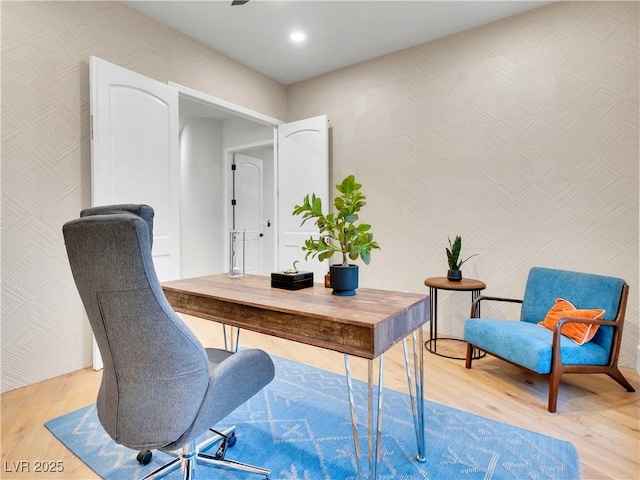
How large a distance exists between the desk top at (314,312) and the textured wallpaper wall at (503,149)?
6.44ft

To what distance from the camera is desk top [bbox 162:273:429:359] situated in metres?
1.22

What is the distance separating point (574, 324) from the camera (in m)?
2.27

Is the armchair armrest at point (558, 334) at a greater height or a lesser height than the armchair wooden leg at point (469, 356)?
greater

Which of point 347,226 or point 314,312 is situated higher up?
point 347,226

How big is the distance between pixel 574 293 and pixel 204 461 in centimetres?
252

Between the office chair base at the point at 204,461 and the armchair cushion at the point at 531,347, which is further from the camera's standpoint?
the armchair cushion at the point at 531,347

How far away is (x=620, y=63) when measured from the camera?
2656 mm

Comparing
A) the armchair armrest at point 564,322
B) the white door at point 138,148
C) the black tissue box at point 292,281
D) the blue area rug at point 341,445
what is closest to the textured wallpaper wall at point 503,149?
the armchair armrest at point 564,322

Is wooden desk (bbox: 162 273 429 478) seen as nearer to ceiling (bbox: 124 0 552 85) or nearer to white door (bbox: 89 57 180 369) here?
white door (bbox: 89 57 180 369)

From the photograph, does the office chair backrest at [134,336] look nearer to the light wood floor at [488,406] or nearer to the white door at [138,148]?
the light wood floor at [488,406]

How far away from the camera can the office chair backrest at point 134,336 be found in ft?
3.28

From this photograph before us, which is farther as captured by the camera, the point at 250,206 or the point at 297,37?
the point at 250,206

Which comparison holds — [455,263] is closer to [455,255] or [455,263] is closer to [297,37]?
[455,255]

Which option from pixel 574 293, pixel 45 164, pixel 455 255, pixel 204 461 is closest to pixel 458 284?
pixel 455 255
